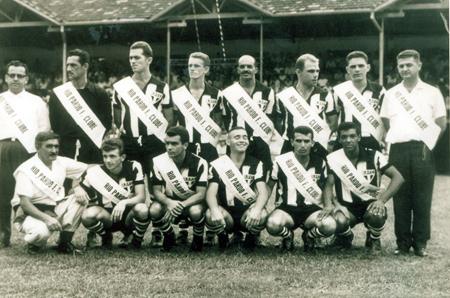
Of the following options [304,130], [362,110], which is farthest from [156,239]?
[362,110]

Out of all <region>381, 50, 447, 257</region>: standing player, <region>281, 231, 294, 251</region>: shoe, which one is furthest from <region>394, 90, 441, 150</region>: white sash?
<region>281, 231, 294, 251</region>: shoe

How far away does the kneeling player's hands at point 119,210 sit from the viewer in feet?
16.9

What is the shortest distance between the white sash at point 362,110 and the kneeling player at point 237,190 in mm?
920

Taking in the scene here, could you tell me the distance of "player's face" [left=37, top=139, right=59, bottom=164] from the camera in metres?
5.00

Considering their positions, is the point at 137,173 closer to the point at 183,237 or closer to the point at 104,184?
the point at 104,184

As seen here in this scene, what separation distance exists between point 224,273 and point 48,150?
176 cm

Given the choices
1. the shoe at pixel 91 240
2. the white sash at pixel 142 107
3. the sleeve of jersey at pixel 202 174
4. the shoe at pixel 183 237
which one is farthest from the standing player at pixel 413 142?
the shoe at pixel 91 240

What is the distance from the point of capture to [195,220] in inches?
201

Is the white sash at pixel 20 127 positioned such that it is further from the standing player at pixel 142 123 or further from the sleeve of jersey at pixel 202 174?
the sleeve of jersey at pixel 202 174

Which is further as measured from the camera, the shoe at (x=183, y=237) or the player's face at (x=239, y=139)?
the shoe at (x=183, y=237)

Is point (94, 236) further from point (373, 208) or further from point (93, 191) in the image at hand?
point (373, 208)

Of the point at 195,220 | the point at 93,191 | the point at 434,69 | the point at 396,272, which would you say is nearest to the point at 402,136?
the point at 396,272

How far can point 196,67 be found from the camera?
17.7 feet

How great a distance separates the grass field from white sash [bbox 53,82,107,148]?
1.06 metres
